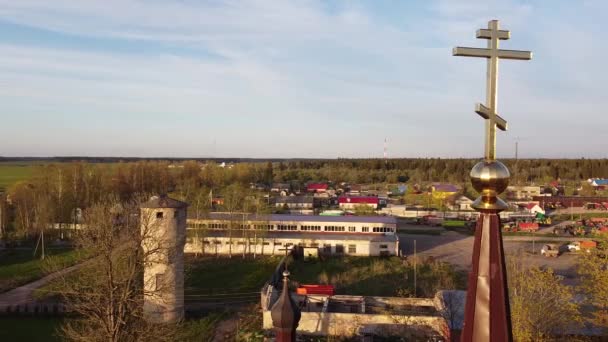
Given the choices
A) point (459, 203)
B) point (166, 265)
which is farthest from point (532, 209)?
point (166, 265)

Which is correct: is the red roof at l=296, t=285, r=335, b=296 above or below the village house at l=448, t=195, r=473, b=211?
below

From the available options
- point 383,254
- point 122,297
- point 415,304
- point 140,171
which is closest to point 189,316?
point 122,297

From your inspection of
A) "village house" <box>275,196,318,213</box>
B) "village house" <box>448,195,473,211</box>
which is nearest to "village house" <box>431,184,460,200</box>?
"village house" <box>448,195,473,211</box>

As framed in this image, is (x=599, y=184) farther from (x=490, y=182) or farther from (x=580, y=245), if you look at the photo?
(x=490, y=182)

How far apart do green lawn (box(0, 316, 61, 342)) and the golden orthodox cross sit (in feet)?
63.3

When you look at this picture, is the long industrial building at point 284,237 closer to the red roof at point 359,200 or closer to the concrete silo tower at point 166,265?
the concrete silo tower at point 166,265

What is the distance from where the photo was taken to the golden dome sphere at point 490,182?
3.26 meters

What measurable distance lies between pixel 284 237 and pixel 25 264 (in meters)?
17.2

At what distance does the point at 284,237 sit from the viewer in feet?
117

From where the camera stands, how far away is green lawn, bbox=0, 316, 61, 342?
1877 cm

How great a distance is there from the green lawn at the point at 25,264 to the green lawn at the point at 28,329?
3.70 m

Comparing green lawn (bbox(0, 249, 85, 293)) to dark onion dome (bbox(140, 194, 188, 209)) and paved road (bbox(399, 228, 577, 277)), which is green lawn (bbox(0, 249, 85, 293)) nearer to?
dark onion dome (bbox(140, 194, 188, 209))

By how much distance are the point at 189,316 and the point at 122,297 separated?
777 centimetres

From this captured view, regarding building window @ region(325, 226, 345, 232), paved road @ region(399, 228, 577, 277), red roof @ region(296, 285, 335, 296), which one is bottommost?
paved road @ region(399, 228, 577, 277)
